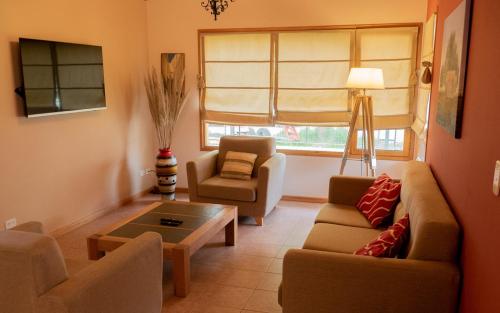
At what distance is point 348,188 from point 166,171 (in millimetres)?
2303

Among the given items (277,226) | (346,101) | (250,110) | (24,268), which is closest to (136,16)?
(250,110)

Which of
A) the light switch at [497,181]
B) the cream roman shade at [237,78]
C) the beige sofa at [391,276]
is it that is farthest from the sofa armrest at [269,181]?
the light switch at [497,181]

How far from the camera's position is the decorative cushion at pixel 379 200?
3.13 metres

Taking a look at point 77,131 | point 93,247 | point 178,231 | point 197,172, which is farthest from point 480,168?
point 77,131

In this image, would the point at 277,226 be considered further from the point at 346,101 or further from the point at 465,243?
the point at 465,243

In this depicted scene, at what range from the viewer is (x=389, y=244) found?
7.29 ft

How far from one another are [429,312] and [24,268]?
180 cm

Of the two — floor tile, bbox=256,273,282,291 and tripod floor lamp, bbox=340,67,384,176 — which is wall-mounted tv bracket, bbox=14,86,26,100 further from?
tripod floor lamp, bbox=340,67,384,176

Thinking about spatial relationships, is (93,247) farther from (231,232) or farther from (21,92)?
(21,92)

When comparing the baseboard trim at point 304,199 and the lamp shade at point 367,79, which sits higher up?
the lamp shade at point 367,79

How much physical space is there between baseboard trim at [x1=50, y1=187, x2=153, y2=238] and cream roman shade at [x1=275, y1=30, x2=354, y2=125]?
2173mm

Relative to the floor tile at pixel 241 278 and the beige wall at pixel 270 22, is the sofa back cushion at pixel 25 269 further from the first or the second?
the beige wall at pixel 270 22

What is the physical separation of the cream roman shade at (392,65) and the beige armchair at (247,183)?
1317mm

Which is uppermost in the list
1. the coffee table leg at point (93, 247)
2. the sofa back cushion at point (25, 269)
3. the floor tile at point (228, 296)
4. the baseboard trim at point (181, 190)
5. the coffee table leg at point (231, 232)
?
the sofa back cushion at point (25, 269)
